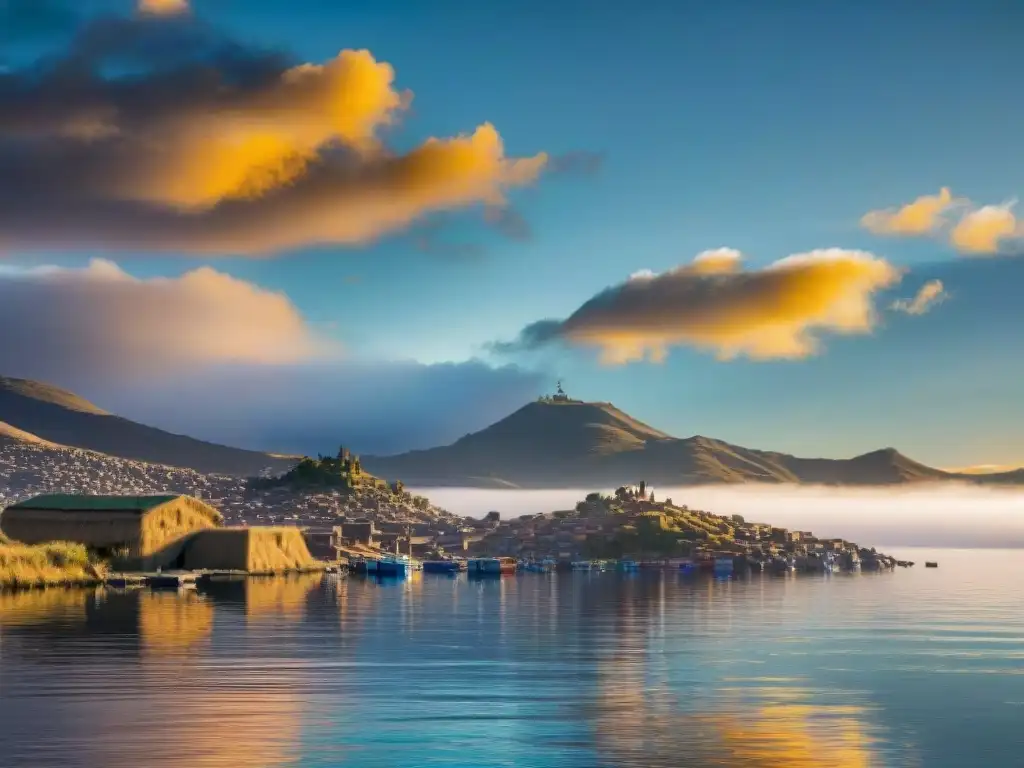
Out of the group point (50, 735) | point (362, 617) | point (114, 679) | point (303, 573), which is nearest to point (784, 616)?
point (362, 617)

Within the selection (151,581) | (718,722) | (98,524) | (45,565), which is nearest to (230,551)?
(98,524)

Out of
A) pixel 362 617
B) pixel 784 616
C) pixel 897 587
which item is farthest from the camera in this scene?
pixel 897 587

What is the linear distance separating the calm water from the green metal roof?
175 ft

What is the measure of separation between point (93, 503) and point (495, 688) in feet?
388

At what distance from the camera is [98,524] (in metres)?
160

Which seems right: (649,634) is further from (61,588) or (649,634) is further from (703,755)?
(61,588)

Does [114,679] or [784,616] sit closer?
[114,679]

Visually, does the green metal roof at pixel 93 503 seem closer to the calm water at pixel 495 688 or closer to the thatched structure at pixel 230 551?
the thatched structure at pixel 230 551

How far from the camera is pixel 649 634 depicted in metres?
87.1

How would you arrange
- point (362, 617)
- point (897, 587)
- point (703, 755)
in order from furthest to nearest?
point (897, 587) → point (362, 617) → point (703, 755)

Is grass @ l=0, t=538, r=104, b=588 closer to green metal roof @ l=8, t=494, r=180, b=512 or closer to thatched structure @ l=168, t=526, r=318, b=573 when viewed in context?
green metal roof @ l=8, t=494, r=180, b=512

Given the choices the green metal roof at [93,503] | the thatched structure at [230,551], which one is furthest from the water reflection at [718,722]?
the thatched structure at [230,551]

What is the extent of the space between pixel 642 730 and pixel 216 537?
436ft

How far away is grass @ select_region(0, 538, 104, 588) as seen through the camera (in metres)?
128
